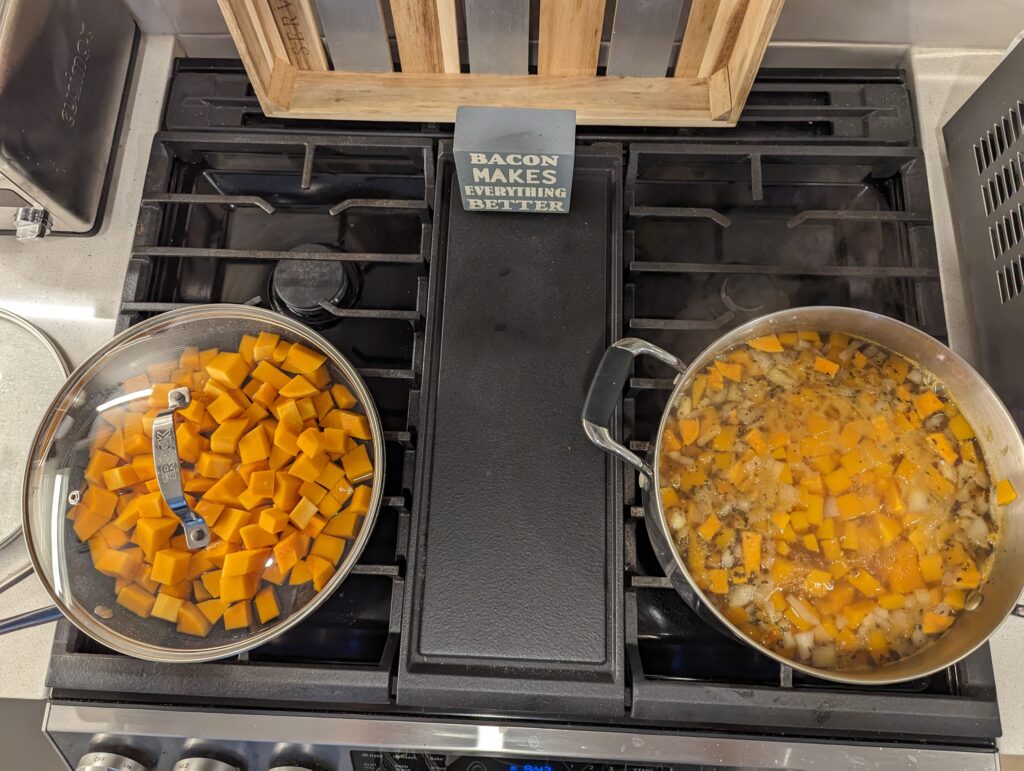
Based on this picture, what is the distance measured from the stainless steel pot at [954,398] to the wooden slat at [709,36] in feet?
1.26

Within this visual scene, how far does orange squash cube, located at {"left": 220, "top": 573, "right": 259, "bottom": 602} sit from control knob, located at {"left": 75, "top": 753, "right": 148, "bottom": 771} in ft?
0.63

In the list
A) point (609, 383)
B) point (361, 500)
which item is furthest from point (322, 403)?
point (609, 383)

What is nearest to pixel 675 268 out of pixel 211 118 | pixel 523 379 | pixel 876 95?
pixel 523 379

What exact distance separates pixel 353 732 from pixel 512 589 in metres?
0.23

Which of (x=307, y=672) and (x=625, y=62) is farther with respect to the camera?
(x=625, y=62)

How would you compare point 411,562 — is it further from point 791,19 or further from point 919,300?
point 791,19

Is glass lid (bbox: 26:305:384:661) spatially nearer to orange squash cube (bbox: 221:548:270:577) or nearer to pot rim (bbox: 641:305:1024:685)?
orange squash cube (bbox: 221:548:270:577)

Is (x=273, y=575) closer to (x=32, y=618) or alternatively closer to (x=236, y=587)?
(x=236, y=587)

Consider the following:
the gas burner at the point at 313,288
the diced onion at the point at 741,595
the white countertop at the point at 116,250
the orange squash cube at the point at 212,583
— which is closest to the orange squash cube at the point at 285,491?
the orange squash cube at the point at 212,583

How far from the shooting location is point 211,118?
0.95 meters

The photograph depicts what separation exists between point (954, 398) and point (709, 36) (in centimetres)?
54

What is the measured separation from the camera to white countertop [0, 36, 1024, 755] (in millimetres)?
889

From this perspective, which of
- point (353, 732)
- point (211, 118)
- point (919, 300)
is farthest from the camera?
point (211, 118)

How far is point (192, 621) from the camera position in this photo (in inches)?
28.6
